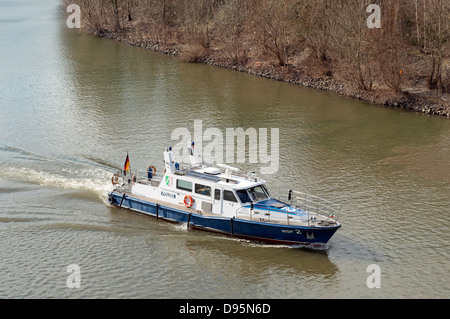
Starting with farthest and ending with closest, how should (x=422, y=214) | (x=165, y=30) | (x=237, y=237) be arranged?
(x=165, y=30) → (x=422, y=214) → (x=237, y=237)

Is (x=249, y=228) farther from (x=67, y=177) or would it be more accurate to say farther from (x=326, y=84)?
(x=326, y=84)

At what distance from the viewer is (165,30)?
2992 inches

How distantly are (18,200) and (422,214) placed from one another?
22312 millimetres

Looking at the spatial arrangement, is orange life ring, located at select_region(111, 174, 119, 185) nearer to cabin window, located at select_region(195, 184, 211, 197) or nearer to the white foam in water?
the white foam in water

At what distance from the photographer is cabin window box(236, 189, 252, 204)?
28594mm

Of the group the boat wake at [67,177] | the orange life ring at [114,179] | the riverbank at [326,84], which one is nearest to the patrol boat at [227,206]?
the orange life ring at [114,179]

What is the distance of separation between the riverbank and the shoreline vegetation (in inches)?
3.3

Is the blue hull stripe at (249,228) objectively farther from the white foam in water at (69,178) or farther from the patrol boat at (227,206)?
the white foam in water at (69,178)

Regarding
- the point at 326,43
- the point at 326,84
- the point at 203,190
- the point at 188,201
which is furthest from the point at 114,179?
the point at 326,43

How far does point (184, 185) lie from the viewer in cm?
3019

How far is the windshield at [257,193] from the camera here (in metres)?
28.8
